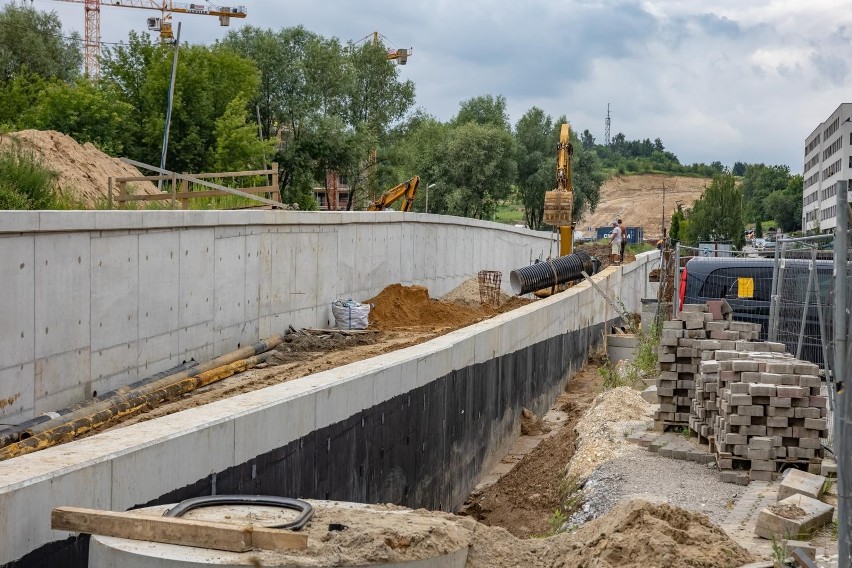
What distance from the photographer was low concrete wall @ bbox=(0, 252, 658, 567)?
6.45 meters

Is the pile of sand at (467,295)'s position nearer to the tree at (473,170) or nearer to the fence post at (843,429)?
the fence post at (843,429)

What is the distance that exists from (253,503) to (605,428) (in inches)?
365

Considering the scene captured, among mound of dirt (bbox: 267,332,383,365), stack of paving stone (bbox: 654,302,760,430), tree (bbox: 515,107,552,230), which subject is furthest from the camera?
tree (bbox: 515,107,552,230)

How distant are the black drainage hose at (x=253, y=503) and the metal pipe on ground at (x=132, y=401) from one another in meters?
4.37

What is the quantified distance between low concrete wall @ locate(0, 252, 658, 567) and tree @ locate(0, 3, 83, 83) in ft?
159

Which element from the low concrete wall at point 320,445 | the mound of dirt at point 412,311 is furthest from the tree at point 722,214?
the low concrete wall at point 320,445

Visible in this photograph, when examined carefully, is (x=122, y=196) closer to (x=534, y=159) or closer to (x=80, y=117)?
(x=80, y=117)

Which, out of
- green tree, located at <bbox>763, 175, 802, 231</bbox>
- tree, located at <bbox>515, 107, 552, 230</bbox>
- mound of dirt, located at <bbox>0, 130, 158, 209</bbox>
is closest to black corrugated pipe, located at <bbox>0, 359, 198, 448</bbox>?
mound of dirt, located at <bbox>0, 130, 158, 209</bbox>

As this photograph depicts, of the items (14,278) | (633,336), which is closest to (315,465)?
(14,278)

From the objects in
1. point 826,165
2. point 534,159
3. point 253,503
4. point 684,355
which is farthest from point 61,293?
point 826,165

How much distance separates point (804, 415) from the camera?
11773 mm

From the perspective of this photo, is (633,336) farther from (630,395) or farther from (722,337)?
(722,337)

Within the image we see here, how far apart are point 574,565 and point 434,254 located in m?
25.3

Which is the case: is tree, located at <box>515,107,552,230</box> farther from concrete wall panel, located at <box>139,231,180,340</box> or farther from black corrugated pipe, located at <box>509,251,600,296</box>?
concrete wall panel, located at <box>139,231,180,340</box>
